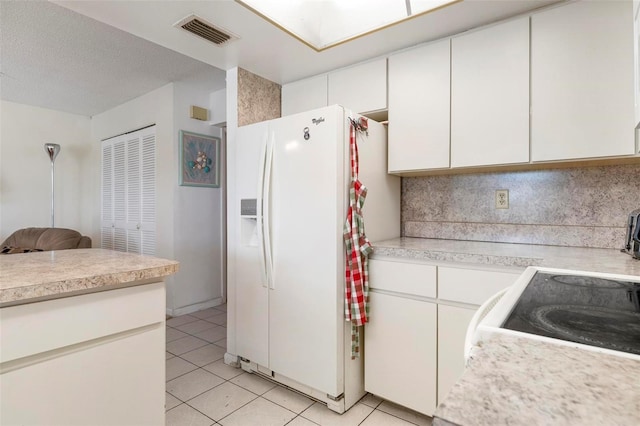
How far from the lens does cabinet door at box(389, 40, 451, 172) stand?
1.95 m

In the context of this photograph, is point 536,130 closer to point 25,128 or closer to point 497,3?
point 497,3

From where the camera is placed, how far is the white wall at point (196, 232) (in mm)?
3508

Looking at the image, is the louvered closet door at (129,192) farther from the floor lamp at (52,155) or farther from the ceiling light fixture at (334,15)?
the ceiling light fixture at (334,15)

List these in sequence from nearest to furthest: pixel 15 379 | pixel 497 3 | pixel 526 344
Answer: pixel 526 344 < pixel 15 379 < pixel 497 3

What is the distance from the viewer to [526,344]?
52 cm

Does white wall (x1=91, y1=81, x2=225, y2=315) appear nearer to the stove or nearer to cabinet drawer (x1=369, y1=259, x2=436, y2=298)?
cabinet drawer (x1=369, y1=259, x2=436, y2=298)

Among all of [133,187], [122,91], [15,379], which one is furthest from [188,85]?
[15,379]

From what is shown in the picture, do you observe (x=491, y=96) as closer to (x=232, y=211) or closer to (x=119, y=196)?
(x=232, y=211)

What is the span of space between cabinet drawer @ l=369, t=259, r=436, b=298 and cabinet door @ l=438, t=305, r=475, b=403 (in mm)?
120

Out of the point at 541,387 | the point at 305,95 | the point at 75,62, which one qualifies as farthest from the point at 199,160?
the point at 541,387

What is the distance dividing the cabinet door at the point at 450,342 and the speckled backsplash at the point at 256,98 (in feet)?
6.03

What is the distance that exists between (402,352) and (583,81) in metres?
1.61

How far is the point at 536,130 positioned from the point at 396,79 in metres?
0.86

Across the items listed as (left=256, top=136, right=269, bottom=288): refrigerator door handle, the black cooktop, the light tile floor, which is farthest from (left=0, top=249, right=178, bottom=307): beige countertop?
the black cooktop
